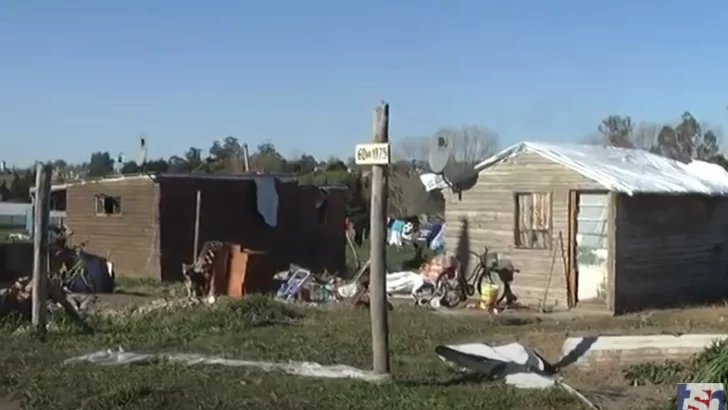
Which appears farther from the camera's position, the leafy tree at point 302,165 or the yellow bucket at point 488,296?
the leafy tree at point 302,165

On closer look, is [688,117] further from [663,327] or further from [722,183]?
[663,327]

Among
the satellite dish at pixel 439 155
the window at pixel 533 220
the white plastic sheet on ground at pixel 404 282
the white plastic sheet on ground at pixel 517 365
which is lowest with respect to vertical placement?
the white plastic sheet on ground at pixel 517 365

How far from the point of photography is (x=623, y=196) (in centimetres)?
2275

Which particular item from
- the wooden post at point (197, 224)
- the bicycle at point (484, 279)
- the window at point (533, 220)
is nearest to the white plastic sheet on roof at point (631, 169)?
the window at point (533, 220)

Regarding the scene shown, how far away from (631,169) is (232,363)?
1339 centimetres

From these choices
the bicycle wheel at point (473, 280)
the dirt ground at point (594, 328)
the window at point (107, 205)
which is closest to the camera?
the dirt ground at point (594, 328)

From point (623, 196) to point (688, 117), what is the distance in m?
31.4

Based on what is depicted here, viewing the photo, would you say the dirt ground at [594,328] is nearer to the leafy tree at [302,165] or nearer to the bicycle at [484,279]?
the bicycle at [484,279]

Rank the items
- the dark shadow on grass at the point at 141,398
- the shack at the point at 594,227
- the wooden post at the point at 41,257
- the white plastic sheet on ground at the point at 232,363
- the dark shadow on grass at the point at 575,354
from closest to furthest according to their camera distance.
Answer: the dark shadow on grass at the point at 141,398, the white plastic sheet on ground at the point at 232,363, the dark shadow on grass at the point at 575,354, the wooden post at the point at 41,257, the shack at the point at 594,227

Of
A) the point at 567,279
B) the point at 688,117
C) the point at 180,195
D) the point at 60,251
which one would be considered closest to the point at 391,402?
the point at 567,279

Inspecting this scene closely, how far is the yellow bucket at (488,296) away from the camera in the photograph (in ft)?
74.3

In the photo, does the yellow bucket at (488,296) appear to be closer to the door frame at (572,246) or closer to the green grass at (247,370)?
the door frame at (572,246)

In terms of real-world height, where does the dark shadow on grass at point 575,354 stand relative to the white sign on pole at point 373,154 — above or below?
below

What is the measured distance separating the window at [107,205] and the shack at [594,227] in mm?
10260
